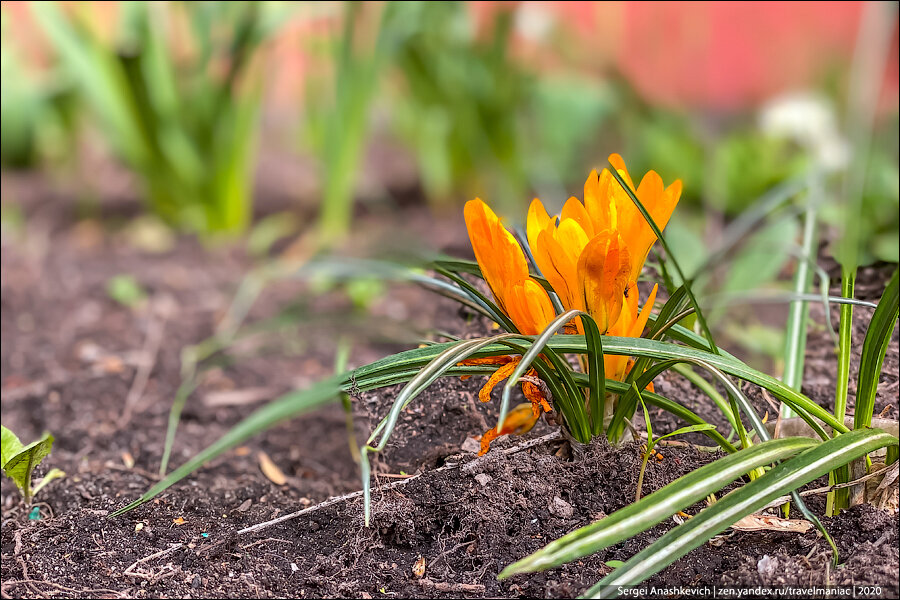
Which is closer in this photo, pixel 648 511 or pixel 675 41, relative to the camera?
pixel 648 511

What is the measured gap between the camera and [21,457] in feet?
2.98

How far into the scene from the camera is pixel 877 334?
762mm

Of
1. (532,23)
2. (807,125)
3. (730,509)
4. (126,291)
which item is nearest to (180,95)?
(126,291)

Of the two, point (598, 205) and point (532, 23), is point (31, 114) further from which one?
point (598, 205)

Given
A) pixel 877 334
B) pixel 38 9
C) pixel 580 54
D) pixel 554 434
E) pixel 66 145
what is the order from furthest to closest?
1. pixel 580 54
2. pixel 66 145
3. pixel 38 9
4. pixel 554 434
5. pixel 877 334

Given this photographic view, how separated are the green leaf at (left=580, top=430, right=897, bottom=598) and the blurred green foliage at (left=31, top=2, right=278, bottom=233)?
6.38 feet

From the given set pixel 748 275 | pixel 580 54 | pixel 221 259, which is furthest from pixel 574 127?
pixel 748 275

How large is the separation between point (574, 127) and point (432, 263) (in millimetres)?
2243

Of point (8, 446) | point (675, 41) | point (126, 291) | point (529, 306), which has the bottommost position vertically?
point (126, 291)

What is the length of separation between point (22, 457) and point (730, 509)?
769 millimetres

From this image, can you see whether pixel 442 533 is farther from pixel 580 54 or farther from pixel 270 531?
pixel 580 54

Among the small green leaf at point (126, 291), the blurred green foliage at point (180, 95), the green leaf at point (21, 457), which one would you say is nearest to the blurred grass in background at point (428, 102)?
the blurred green foliage at point (180, 95)

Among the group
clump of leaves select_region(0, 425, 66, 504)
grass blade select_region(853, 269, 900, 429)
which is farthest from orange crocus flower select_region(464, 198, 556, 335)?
clump of leaves select_region(0, 425, 66, 504)

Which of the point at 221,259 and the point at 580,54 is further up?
the point at 580,54
